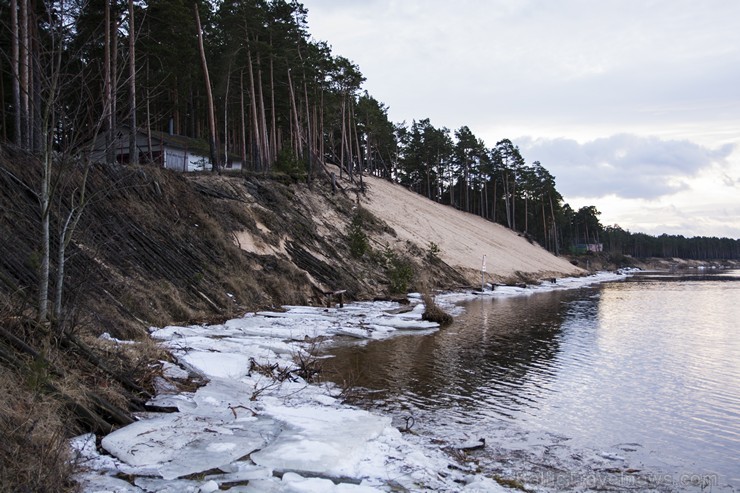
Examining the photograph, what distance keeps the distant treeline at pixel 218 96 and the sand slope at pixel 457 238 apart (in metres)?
5.68

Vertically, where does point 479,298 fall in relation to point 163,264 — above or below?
below

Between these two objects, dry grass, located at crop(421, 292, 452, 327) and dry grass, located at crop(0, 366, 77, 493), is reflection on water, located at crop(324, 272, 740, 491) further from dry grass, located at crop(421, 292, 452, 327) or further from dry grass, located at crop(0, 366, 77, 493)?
dry grass, located at crop(0, 366, 77, 493)

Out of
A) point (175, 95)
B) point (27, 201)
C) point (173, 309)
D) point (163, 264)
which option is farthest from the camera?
point (175, 95)

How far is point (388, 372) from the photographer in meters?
13.6

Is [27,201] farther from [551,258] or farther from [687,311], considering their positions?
[551,258]

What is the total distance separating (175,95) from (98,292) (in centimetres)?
3528

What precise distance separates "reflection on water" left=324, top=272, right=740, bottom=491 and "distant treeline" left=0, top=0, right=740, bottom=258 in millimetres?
8177

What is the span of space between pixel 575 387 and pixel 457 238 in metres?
41.1

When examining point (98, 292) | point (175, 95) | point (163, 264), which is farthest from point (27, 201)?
point (175, 95)

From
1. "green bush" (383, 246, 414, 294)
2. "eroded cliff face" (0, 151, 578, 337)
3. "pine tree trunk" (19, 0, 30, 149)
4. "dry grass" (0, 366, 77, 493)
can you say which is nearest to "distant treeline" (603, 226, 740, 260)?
"eroded cliff face" (0, 151, 578, 337)

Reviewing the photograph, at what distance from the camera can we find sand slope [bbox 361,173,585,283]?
47.5 m

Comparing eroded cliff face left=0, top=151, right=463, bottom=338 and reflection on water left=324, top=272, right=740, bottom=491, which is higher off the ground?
eroded cliff face left=0, top=151, right=463, bottom=338

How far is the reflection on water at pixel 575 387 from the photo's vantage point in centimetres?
887

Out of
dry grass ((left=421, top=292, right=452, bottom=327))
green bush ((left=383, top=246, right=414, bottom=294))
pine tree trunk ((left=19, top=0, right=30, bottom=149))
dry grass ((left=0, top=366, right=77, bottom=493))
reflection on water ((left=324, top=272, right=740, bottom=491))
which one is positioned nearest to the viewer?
dry grass ((left=0, top=366, right=77, bottom=493))
